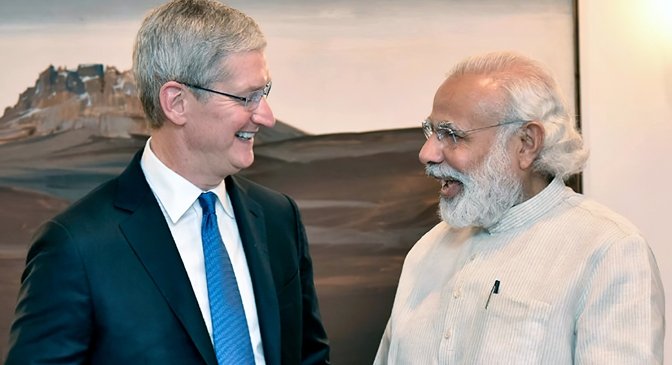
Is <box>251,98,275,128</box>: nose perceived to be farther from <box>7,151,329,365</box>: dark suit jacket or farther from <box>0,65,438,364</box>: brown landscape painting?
<box>0,65,438,364</box>: brown landscape painting

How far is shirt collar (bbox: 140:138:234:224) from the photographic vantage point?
160 cm

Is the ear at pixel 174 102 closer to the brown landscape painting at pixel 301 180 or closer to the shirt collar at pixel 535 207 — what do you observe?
the brown landscape painting at pixel 301 180

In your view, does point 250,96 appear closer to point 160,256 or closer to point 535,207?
point 160,256

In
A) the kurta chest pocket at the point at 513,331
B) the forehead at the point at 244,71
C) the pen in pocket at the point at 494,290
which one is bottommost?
the kurta chest pocket at the point at 513,331

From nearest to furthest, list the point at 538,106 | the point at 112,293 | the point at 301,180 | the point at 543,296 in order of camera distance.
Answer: the point at 112,293 → the point at 543,296 → the point at 538,106 → the point at 301,180

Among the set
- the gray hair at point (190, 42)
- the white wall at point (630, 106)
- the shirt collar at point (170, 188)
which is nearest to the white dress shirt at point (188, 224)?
the shirt collar at point (170, 188)

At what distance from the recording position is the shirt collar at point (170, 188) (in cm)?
160

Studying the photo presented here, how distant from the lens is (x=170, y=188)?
1.61 m

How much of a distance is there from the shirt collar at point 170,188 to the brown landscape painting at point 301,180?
1.70 ft

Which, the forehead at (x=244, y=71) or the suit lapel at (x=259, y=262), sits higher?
the forehead at (x=244, y=71)

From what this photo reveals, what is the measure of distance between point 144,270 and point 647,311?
94 centimetres

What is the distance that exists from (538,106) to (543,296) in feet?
1.32

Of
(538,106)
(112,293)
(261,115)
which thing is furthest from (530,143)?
(112,293)

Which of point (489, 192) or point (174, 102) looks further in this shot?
point (489, 192)
